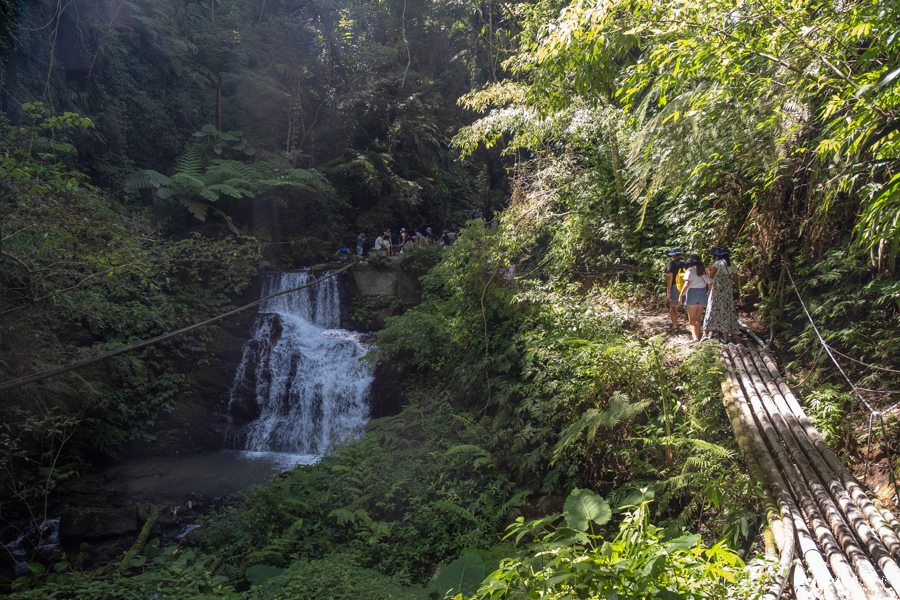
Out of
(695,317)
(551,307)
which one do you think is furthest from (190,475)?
(695,317)

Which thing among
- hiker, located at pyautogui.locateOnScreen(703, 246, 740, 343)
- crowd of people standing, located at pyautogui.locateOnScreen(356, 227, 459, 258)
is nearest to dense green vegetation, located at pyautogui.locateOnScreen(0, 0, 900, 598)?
hiker, located at pyautogui.locateOnScreen(703, 246, 740, 343)

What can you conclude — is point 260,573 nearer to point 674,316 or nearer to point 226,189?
point 674,316

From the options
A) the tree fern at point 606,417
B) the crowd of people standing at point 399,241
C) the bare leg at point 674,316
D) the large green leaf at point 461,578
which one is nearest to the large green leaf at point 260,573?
the large green leaf at point 461,578

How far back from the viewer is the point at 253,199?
17469 mm

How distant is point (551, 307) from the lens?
6.93 m

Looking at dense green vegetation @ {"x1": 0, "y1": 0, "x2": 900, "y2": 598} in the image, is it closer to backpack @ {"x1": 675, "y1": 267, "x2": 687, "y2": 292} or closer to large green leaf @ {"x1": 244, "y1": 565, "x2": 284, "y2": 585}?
large green leaf @ {"x1": 244, "y1": 565, "x2": 284, "y2": 585}

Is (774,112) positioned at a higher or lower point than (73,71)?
lower

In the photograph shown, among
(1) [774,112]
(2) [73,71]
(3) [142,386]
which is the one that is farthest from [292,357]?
(1) [774,112]

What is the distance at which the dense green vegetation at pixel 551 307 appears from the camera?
3.63 m

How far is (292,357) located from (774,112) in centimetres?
1143

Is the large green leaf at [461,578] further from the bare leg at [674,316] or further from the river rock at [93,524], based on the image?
the river rock at [93,524]

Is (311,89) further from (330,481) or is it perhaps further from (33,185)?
(330,481)

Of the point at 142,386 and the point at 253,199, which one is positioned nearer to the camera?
the point at 142,386

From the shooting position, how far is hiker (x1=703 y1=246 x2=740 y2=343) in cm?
619
